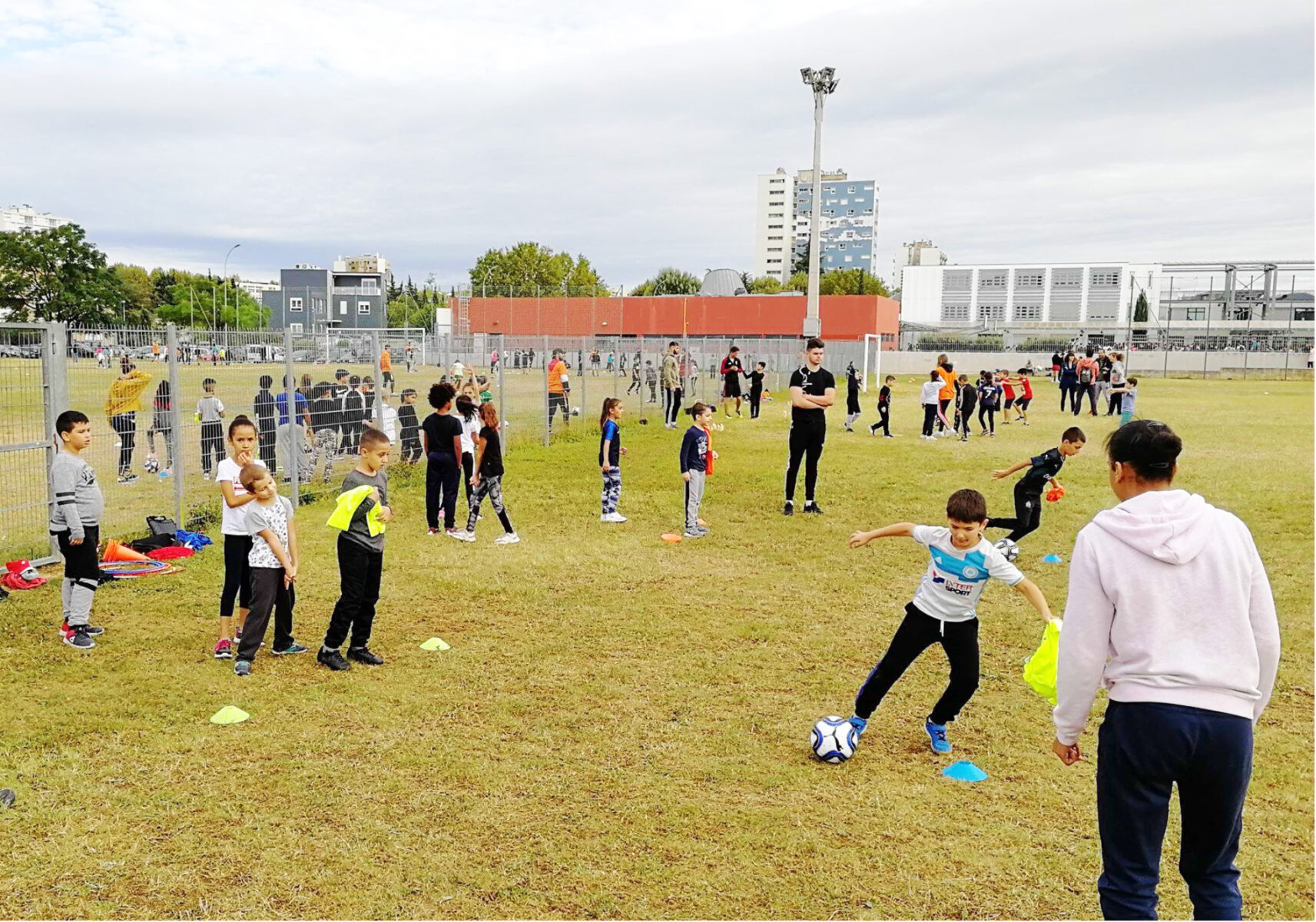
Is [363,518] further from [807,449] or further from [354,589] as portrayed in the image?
[807,449]

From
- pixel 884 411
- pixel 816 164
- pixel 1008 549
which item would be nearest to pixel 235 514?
pixel 1008 549

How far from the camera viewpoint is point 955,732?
5859mm

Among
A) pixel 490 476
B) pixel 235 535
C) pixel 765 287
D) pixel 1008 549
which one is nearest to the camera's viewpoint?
pixel 235 535

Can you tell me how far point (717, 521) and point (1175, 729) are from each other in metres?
9.57

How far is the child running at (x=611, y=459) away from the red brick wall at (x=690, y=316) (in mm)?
43236

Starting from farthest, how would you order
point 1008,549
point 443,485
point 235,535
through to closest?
point 443,485 → point 1008,549 → point 235,535

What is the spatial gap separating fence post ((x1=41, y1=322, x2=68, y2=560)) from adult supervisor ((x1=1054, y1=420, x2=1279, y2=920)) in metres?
9.74

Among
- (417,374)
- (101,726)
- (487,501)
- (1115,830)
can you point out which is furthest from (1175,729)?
(417,374)

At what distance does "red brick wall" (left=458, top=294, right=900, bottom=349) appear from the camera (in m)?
54.8

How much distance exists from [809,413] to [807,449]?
2.14ft

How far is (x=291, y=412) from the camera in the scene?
39.4ft

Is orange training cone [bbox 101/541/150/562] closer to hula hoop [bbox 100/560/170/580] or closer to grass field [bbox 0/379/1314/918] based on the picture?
hula hoop [bbox 100/560/170/580]

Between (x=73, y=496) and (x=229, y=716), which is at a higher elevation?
(x=73, y=496)

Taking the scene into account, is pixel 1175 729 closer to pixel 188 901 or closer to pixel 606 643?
pixel 188 901
